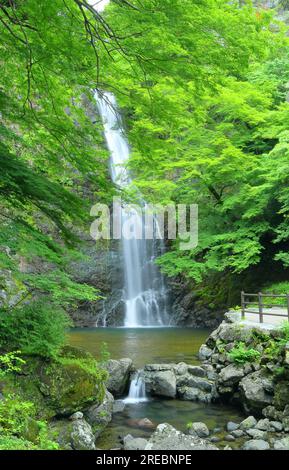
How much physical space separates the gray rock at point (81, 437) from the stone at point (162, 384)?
354 centimetres

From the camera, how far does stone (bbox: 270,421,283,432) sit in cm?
668

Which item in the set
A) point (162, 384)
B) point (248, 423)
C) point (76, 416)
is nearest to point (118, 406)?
point (162, 384)

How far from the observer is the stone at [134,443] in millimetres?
6066

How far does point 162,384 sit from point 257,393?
93.2 inches

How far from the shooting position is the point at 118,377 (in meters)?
9.09

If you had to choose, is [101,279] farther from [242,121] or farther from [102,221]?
[242,121]

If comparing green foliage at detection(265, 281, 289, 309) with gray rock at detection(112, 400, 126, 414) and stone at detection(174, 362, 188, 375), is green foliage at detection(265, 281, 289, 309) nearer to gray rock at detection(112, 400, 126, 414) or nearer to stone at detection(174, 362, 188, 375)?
stone at detection(174, 362, 188, 375)

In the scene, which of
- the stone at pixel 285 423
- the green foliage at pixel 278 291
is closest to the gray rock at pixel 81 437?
the stone at pixel 285 423

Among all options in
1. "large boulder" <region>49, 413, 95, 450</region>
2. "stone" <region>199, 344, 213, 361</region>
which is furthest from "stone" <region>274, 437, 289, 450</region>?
"stone" <region>199, 344, 213, 361</region>

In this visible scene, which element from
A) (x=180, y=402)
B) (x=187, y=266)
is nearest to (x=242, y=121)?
(x=187, y=266)

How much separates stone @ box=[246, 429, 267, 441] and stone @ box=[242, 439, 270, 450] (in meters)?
0.28
